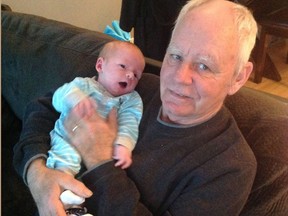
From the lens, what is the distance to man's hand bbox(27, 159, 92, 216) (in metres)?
1.11

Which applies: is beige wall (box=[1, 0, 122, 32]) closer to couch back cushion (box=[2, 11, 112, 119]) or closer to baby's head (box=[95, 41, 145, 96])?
couch back cushion (box=[2, 11, 112, 119])

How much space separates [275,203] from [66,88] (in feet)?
2.54

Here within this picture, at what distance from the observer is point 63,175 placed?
117cm

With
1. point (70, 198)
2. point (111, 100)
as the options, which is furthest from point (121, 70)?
point (70, 198)

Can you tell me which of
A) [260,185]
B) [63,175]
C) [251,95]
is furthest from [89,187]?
[251,95]

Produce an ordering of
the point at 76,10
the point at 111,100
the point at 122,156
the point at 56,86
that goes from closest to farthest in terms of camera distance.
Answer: the point at 122,156
the point at 111,100
the point at 56,86
the point at 76,10

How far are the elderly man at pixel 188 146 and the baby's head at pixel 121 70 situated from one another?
19 centimetres

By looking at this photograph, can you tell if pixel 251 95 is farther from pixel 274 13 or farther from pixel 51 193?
pixel 274 13

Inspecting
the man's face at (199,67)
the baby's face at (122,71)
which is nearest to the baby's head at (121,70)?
the baby's face at (122,71)

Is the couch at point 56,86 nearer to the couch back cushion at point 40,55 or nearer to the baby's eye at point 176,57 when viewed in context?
the couch back cushion at point 40,55

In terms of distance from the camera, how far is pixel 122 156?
3.86 ft

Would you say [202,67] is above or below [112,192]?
above

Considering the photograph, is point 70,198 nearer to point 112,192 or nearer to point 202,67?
point 112,192

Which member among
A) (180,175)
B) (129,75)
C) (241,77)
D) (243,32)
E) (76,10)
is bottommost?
(76,10)
